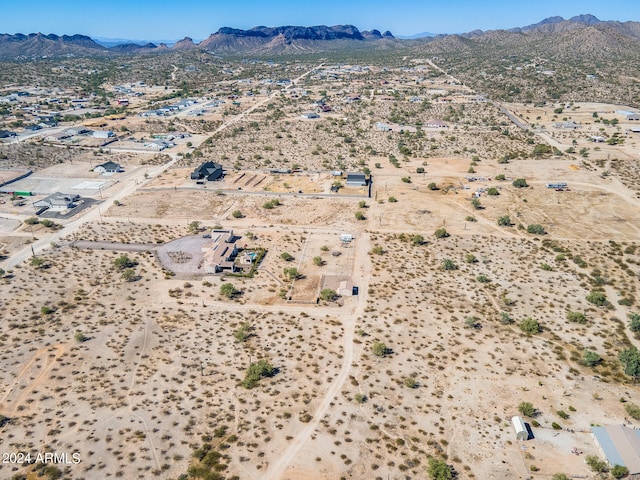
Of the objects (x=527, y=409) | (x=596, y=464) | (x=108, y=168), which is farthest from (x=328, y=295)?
(x=108, y=168)

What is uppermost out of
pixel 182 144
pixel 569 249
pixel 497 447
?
pixel 182 144

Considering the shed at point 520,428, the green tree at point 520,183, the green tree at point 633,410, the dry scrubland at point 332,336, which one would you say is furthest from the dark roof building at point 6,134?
the green tree at point 633,410

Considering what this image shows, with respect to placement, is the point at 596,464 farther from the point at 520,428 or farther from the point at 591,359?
the point at 591,359

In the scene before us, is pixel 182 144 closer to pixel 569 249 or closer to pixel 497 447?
pixel 569 249

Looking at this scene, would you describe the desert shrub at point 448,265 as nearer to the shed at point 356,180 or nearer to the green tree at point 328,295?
the green tree at point 328,295

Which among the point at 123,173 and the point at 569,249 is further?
the point at 123,173

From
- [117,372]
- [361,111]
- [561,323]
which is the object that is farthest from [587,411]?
[361,111]

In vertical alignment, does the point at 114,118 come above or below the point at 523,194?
above

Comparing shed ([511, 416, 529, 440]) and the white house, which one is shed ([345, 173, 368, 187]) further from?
the white house
